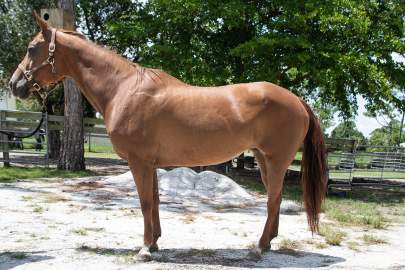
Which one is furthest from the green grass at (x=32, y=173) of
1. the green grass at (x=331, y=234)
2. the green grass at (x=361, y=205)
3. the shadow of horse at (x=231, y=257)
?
the green grass at (x=331, y=234)

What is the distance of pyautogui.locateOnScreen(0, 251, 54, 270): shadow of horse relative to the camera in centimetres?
371

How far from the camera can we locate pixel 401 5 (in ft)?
37.0

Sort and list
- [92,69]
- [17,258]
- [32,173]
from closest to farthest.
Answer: [17,258]
[92,69]
[32,173]

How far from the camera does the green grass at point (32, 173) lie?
9828 mm

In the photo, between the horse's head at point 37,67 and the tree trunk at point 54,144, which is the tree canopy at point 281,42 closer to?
the tree trunk at point 54,144

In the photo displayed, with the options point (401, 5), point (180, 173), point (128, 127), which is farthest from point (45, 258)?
point (401, 5)

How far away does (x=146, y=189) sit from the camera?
4.11 metres

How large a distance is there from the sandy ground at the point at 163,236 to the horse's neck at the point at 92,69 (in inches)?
60.3

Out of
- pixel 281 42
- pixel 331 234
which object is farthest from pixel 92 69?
pixel 281 42

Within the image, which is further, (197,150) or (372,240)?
(372,240)

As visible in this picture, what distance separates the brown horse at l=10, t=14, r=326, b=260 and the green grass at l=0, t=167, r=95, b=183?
5965 millimetres

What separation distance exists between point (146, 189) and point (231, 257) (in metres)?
1.12

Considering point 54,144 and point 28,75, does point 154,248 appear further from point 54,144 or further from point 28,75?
point 54,144

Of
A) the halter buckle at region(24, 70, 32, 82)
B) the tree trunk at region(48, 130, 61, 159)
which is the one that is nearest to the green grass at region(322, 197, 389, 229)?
the halter buckle at region(24, 70, 32, 82)
